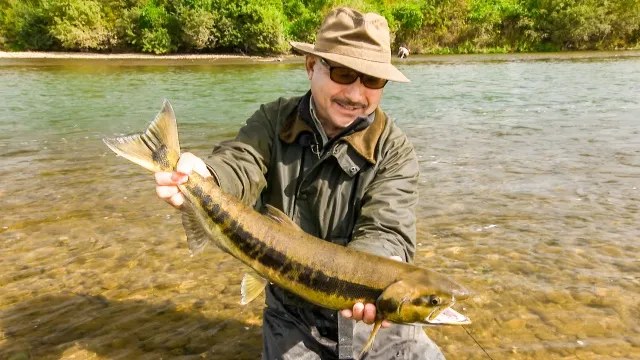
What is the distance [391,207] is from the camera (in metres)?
3.26

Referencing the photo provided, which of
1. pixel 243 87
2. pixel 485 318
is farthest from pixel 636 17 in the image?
pixel 485 318

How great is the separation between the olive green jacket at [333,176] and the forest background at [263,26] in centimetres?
5517

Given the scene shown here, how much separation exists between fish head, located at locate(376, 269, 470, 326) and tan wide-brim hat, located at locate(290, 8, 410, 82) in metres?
1.33

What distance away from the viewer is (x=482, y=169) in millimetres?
9352

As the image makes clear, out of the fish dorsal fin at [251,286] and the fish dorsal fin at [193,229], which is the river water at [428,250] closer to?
the fish dorsal fin at [251,286]

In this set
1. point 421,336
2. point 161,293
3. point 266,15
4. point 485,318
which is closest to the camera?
point 421,336

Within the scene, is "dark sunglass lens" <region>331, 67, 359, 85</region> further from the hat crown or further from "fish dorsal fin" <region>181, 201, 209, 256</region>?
"fish dorsal fin" <region>181, 201, 209, 256</region>

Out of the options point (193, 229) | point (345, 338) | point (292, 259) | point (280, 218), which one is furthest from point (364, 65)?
point (345, 338)

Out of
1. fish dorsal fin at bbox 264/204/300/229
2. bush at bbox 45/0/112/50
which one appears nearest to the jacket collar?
fish dorsal fin at bbox 264/204/300/229

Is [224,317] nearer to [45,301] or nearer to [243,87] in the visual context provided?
[45,301]

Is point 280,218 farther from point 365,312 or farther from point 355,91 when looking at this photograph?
point 355,91

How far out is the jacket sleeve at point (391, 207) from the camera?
10.2ft

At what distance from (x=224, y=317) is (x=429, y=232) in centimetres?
301

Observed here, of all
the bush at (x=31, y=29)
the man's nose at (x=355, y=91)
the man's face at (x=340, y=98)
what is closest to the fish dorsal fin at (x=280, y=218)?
the man's face at (x=340, y=98)
